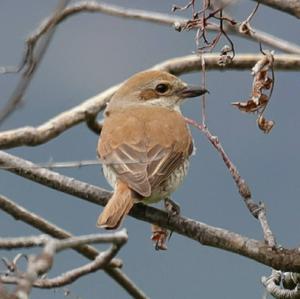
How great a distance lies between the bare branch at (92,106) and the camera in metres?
4.74

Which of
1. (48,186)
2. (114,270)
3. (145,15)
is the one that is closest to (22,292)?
(48,186)

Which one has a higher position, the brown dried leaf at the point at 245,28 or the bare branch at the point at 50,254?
the brown dried leaf at the point at 245,28

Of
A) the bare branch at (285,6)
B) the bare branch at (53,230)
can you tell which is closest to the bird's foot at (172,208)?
the bare branch at (53,230)

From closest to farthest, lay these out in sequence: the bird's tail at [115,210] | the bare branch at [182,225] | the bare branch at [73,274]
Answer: the bare branch at [73,274] → the bare branch at [182,225] → the bird's tail at [115,210]

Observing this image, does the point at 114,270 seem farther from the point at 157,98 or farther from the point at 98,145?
the point at 157,98

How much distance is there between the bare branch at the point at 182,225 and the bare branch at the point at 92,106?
2.70ft

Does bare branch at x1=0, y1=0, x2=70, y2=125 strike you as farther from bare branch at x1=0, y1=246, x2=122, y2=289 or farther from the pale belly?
the pale belly

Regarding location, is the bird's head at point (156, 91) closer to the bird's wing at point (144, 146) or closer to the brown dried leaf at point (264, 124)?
the bird's wing at point (144, 146)

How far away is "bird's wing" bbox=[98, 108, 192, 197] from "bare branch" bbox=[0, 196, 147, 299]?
402mm

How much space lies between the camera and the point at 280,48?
5117mm

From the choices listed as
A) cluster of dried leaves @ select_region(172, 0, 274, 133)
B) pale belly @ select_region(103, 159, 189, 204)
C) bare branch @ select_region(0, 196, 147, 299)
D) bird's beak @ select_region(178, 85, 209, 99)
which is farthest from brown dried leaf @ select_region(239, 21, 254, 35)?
bird's beak @ select_region(178, 85, 209, 99)

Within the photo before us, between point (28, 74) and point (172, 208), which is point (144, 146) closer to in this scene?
point (172, 208)

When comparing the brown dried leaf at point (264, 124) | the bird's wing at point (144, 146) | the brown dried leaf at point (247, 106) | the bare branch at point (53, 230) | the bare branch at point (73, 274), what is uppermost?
the brown dried leaf at point (247, 106)

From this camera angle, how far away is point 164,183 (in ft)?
14.9
